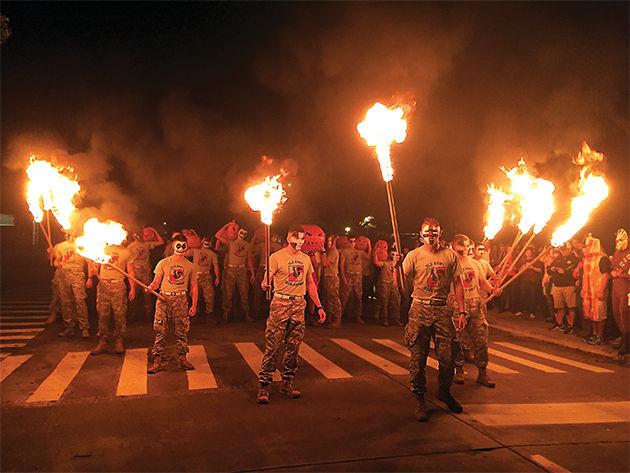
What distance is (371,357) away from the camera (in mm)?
8578

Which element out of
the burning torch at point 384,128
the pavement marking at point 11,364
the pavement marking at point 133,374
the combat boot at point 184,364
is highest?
the burning torch at point 384,128

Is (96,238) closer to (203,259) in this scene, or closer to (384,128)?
(203,259)

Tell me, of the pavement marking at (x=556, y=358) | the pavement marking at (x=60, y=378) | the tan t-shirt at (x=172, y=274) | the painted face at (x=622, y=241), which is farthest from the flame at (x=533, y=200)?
the pavement marking at (x=60, y=378)

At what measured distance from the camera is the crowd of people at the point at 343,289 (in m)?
5.89

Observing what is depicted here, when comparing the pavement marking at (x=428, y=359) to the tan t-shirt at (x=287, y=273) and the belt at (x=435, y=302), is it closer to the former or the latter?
the belt at (x=435, y=302)

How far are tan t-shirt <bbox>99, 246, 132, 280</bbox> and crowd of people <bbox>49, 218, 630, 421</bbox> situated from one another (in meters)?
0.02

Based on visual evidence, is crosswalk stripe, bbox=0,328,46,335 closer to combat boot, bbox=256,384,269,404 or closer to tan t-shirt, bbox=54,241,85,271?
tan t-shirt, bbox=54,241,85,271

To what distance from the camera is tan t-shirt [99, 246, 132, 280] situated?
27.5 feet

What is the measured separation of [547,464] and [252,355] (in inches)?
204

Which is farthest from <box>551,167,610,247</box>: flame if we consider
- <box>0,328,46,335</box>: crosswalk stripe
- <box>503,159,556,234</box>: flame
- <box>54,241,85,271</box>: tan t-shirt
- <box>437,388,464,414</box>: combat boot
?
<box>0,328,46,335</box>: crosswalk stripe

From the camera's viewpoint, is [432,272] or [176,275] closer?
[432,272]

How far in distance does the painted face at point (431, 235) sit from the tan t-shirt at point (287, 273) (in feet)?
5.39

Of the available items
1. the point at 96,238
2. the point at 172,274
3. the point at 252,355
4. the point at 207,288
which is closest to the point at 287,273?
the point at 172,274

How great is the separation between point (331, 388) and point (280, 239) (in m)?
7.05
